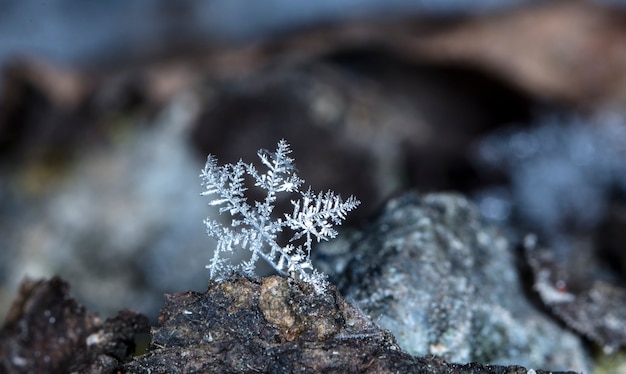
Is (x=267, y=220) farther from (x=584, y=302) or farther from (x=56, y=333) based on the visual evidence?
(x=584, y=302)

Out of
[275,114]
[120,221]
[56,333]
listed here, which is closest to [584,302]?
[56,333]

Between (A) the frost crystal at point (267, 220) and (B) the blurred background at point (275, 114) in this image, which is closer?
(A) the frost crystal at point (267, 220)

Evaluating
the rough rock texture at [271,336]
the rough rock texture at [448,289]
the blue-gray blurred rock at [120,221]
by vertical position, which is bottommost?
the rough rock texture at [271,336]

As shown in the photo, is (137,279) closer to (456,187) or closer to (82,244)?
(82,244)

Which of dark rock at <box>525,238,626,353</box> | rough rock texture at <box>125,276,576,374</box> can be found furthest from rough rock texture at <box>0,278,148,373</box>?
dark rock at <box>525,238,626,353</box>

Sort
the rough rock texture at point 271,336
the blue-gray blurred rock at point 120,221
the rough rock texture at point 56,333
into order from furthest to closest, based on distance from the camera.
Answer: the blue-gray blurred rock at point 120,221
the rough rock texture at point 56,333
the rough rock texture at point 271,336

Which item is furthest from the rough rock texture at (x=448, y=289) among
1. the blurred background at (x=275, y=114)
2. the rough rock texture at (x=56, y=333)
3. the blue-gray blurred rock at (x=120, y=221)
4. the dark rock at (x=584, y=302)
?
the blue-gray blurred rock at (x=120, y=221)

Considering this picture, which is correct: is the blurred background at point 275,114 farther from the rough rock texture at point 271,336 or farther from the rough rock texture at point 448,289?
the rough rock texture at point 271,336
